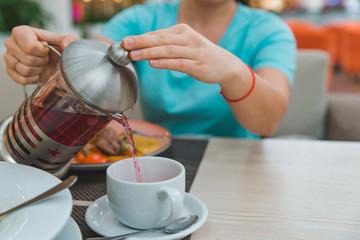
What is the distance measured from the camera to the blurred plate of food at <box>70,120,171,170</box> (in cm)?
69

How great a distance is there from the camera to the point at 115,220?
1.65 feet

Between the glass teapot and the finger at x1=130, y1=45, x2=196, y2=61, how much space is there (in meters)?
0.02

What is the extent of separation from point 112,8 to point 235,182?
15.2ft

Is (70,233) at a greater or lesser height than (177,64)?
lesser

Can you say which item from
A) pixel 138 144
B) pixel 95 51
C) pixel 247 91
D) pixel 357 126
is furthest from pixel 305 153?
pixel 357 126

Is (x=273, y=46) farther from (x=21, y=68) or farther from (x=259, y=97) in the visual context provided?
(x=21, y=68)

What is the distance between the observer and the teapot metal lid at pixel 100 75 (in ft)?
1.49

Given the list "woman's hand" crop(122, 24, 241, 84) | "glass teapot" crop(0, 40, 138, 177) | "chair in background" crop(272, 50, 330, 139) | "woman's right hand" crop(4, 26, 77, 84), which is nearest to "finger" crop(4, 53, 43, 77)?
"woman's right hand" crop(4, 26, 77, 84)

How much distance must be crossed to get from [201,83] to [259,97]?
291mm

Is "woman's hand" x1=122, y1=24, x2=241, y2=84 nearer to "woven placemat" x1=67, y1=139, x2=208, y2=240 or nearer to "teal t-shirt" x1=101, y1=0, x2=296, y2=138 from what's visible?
"woven placemat" x1=67, y1=139, x2=208, y2=240

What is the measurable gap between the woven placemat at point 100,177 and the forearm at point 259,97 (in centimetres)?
12

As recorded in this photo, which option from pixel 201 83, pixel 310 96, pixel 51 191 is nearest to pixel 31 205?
pixel 51 191

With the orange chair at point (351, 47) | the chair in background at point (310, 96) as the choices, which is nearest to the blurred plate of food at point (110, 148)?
the chair in background at point (310, 96)

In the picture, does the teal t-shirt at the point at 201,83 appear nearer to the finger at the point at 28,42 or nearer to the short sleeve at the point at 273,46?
the short sleeve at the point at 273,46
